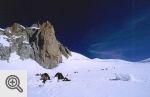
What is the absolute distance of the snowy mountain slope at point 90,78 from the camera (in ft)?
13.2

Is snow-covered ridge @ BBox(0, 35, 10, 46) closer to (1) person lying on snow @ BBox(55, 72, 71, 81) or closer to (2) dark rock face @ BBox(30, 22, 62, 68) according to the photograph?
(2) dark rock face @ BBox(30, 22, 62, 68)

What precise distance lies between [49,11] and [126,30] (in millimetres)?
723

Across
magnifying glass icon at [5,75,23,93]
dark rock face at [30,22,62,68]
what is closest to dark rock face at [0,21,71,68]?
dark rock face at [30,22,62,68]

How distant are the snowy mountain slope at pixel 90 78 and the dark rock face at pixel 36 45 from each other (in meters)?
0.06

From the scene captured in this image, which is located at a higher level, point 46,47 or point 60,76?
point 46,47

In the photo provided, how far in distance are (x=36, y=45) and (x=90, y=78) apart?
57cm

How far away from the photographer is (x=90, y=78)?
4.14 m

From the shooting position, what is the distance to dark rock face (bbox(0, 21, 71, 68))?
4.05 metres

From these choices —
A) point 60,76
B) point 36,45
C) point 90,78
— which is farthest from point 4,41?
point 90,78

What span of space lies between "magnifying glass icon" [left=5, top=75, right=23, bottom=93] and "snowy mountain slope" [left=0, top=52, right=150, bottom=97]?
217 mm

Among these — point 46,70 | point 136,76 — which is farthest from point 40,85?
point 136,76

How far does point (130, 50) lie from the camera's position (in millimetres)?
4113

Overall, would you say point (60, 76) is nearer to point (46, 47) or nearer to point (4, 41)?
point (46, 47)

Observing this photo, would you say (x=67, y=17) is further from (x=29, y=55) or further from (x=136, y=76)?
(x=136, y=76)
